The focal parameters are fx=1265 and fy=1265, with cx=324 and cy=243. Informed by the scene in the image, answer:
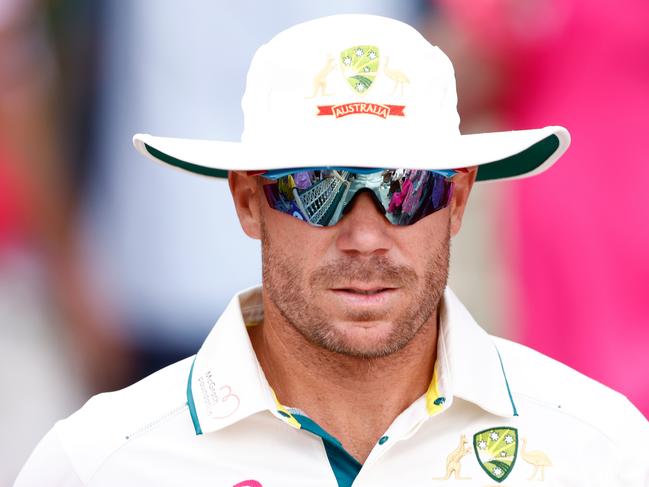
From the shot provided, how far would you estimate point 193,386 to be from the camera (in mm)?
3287

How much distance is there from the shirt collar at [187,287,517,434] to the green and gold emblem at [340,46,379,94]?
662mm

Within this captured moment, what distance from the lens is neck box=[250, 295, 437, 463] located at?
3299 mm

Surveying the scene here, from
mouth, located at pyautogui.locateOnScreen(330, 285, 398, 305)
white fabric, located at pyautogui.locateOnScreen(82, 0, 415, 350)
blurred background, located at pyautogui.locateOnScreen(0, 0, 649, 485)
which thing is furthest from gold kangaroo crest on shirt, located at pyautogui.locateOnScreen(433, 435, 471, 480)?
A: white fabric, located at pyautogui.locateOnScreen(82, 0, 415, 350)

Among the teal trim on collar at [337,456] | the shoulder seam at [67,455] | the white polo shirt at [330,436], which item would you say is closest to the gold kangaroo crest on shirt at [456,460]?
the white polo shirt at [330,436]

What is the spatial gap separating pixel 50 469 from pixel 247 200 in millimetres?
880

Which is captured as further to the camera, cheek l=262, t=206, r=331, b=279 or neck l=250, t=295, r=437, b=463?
neck l=250, t=295, r=437, b=463

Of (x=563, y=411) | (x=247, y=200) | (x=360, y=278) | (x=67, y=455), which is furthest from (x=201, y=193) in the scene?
(x=563, y=411)

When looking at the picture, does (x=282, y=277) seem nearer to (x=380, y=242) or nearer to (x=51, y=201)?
(x=380, y=242)

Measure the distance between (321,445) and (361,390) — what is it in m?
0.23

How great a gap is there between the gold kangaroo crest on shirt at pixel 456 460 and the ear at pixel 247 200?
78 centimetres

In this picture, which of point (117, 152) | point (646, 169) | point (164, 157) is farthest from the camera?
point (117, 152)

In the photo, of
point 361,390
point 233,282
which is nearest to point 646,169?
point 233,282

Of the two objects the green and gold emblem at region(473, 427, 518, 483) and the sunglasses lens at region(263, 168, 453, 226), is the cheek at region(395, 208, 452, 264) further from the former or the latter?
the green and gold emblem at region(473, 427, 518, 483)

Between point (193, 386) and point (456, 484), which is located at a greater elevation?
point (193, 386)
